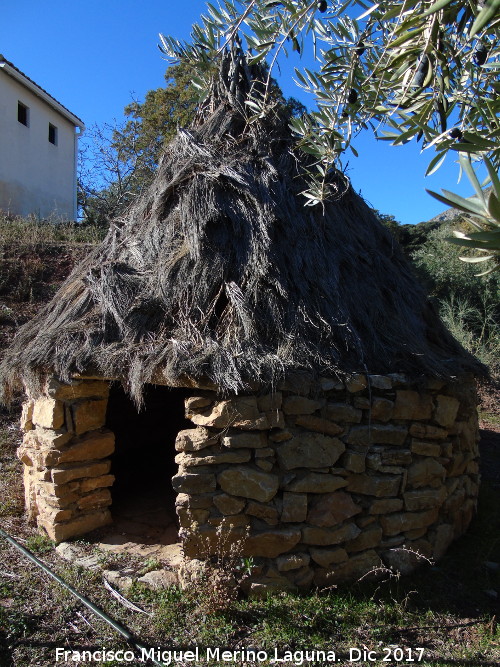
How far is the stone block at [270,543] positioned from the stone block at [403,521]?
754 millimetres

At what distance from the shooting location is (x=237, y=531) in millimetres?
3795

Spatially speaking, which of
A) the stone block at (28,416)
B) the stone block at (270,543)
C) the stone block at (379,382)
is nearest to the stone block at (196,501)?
the stone block at (270,543)

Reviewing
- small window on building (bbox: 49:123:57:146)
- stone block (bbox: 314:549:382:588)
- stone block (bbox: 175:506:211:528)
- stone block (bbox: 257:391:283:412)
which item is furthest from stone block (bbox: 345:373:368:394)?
small window on building (bbox: 49:123:57:146)

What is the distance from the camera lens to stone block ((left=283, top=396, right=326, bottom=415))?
3.83 m

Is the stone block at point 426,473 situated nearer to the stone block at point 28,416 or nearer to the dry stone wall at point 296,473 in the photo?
the dry stone wall at point 296,473

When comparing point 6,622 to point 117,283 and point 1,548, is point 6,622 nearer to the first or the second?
point 1,548

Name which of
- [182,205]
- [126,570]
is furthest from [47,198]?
[126,570]

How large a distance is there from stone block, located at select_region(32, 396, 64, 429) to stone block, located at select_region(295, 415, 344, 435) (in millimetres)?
1912

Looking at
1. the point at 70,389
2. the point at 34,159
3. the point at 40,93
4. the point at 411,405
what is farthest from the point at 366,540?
the point at 40,93

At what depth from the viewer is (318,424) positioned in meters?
3.90

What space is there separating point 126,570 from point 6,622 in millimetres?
854

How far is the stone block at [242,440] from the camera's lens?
3770 mm

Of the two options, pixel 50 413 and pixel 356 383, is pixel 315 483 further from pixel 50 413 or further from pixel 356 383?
pixel 50 413

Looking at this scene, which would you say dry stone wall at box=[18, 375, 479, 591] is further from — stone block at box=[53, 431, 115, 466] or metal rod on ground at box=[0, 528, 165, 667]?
metal rod on ground at box=[0, 528, 165, 667]
